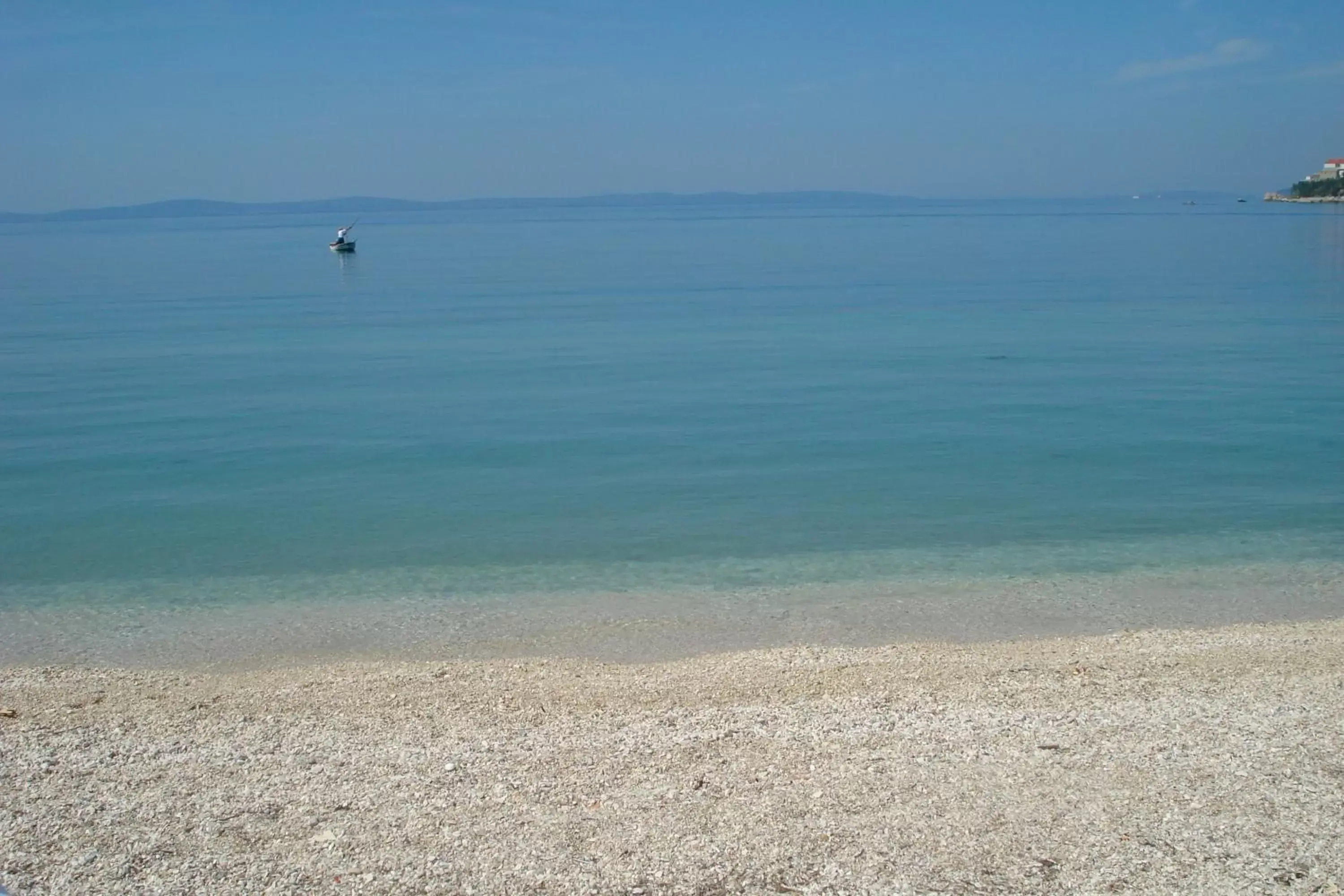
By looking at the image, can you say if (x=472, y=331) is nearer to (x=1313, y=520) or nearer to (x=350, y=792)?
(x=1313, y=520)

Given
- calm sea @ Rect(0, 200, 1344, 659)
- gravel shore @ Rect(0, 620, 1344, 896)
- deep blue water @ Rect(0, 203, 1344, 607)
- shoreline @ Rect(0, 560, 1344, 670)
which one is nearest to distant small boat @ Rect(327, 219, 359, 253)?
deep blue water @ Rect(0, 203, 1344, 607)

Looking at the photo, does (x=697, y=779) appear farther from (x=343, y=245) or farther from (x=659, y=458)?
(x=343, y=245)

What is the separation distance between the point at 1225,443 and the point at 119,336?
2688 cm

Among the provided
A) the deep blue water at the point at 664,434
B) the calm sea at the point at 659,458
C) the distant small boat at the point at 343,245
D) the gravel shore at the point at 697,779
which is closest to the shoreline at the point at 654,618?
the calm sea at the point at 659,458

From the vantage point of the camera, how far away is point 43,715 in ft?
27.2

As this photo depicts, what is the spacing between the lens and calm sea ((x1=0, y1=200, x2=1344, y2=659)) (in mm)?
12242

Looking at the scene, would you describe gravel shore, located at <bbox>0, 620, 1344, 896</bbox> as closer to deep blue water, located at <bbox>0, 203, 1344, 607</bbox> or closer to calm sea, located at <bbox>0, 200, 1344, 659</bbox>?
calm sea, located at <bbox>0, 200, 1344, 659</bbox>

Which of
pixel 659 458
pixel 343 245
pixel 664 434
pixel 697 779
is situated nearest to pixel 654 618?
pixel 697 779

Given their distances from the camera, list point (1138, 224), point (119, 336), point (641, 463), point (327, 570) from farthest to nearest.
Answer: point (1138, 224)
point (119, 336)
point (641, 463)
point (327, 570)

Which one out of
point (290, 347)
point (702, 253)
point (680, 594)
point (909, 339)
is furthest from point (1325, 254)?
point (680, 594)

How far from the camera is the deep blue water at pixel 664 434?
13438 millimetres

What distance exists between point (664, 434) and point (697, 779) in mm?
12885

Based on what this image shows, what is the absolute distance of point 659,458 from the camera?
18.0 m

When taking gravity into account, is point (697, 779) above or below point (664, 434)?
below
